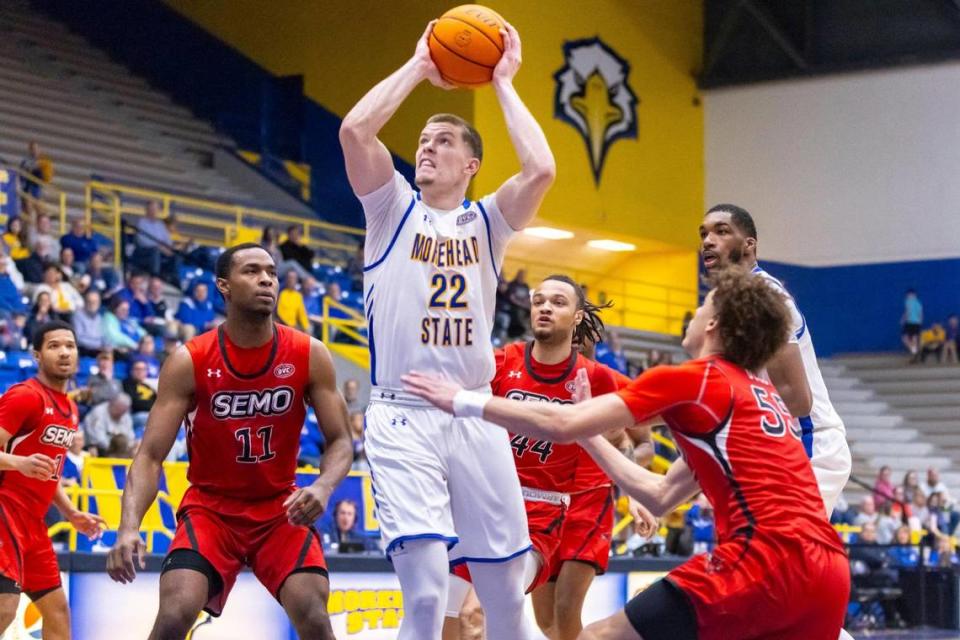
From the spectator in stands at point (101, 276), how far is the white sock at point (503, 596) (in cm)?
1096

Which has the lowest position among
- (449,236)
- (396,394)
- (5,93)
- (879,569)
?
(879,569)

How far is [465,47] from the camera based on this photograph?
243 inches

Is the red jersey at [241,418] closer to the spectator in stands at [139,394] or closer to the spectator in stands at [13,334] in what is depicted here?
the spectator in stands at [139,394]

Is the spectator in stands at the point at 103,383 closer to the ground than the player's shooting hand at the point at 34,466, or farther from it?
farther from it

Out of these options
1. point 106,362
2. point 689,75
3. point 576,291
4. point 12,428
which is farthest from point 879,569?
point 689,75

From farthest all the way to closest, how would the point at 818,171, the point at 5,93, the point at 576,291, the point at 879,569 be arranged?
1. the point at 818,171
2. the point at 5,93
3. the point at 879,569
4. the point at 576,291

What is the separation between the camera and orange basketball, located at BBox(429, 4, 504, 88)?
20.2ft

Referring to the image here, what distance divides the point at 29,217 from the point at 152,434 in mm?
11728

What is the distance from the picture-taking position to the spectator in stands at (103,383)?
14.0 metres

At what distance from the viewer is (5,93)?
22875mm

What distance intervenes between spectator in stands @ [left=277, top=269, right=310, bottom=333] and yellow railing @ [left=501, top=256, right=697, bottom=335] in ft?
34.3

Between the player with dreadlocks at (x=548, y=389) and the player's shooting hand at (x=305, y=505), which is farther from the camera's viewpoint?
the player with dreadlocks at (x=548, y=389)

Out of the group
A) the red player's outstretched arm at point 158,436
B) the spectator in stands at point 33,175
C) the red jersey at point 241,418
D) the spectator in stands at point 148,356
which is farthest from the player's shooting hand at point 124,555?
the spectator in stands at point 33,175

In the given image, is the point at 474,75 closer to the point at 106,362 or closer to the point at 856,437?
the point at 106,362
